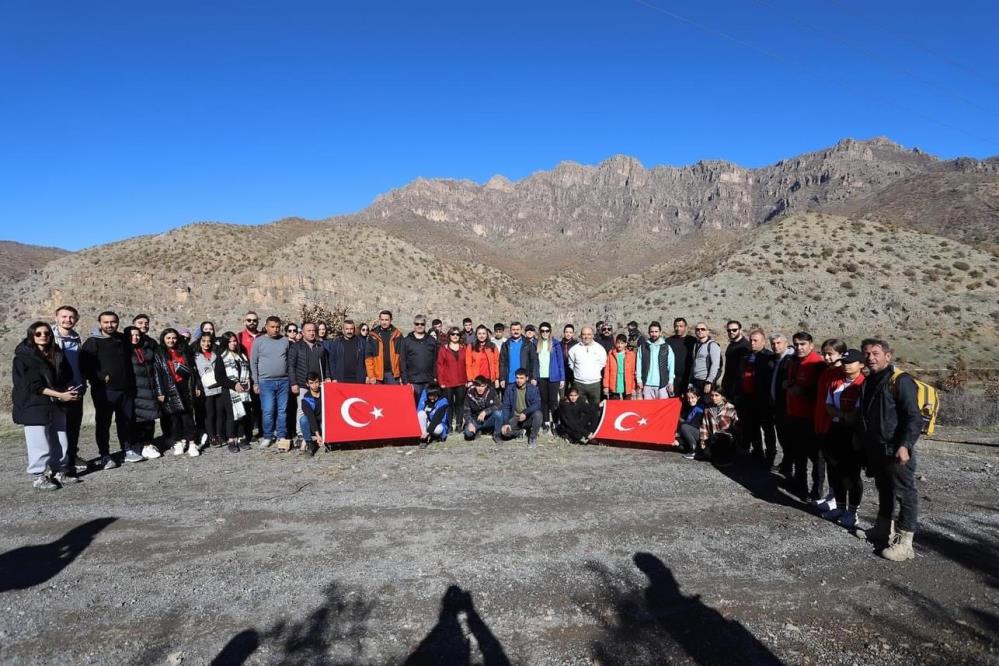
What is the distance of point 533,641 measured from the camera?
3.84m

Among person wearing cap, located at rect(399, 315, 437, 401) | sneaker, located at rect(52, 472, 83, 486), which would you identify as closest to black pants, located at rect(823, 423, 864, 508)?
person wearing cap, located at rect(399, 315, 437, 401)

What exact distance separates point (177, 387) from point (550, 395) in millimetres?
6671

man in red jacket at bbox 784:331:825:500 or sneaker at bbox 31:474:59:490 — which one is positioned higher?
man in red jacket at bbox 784:331:825:500

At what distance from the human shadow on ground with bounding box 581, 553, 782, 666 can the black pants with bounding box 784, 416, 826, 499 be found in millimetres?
3086

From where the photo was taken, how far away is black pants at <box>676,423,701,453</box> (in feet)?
28.9

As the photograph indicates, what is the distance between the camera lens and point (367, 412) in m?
9.55

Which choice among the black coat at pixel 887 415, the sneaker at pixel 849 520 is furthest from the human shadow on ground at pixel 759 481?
the black coat at pixel 887 415

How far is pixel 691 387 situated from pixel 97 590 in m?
8.63

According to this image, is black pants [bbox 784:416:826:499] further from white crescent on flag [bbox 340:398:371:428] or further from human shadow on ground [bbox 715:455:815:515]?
white crescent on flag [bbox 340:398:371:428]

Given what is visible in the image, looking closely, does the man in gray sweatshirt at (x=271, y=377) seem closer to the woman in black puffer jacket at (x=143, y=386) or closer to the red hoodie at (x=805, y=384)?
the woman in black puffer jacket at (x=143, y=386)

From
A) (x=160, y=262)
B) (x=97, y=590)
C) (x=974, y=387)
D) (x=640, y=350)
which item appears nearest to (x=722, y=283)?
(x=974, y=387)

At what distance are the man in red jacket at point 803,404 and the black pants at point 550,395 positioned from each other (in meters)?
4.43

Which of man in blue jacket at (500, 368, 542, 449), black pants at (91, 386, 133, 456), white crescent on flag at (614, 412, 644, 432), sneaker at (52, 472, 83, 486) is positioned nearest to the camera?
sneaker at (52, 472, 83, 486)

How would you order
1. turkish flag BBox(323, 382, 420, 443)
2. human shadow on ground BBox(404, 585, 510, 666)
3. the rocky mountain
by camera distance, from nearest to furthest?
human shadow on ground BBox(404, 585, 510, 666) → turkish flag BBox(323, 382, 420, 443) → the rocky mountain
